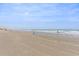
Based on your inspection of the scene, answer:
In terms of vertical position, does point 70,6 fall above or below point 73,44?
above

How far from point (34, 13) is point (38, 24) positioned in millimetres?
102

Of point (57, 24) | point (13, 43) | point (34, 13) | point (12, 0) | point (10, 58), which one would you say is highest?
point (12, 0)

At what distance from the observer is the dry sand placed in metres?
1.55

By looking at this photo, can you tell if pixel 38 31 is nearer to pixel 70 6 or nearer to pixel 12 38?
pixel 12 38

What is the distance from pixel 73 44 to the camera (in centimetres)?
156

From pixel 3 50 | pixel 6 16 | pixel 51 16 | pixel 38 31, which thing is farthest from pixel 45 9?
pixel 3 50

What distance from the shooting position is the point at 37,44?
1566 mm

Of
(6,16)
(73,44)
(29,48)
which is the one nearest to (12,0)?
(6,16)

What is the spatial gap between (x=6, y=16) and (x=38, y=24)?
28 centimetres

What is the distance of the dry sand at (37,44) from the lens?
155 cm

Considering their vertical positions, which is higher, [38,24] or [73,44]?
[38,24]

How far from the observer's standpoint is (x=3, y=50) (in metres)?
1.58

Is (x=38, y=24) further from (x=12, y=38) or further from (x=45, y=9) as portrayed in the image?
(x=12, y=38)

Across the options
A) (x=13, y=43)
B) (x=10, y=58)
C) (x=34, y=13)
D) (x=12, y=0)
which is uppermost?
(x=12, y=0)
